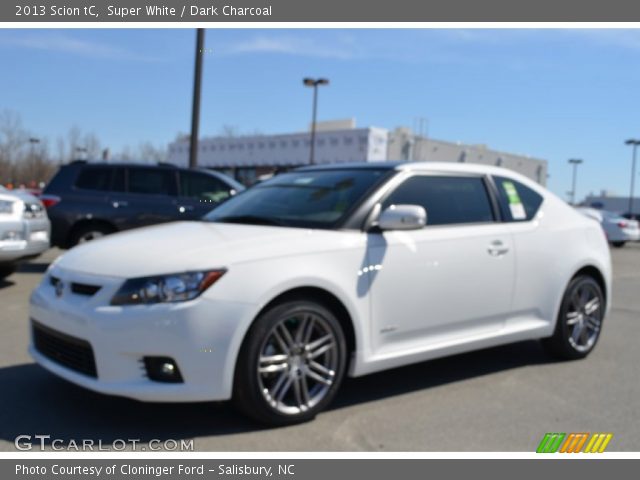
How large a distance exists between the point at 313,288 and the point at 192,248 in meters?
0.71

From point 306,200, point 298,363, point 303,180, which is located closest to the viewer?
point 298,363

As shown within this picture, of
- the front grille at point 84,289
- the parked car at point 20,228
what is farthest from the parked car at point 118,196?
the front grille at point 84,289

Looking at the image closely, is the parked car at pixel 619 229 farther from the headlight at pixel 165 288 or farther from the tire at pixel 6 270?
the headlight at pixel 165 288

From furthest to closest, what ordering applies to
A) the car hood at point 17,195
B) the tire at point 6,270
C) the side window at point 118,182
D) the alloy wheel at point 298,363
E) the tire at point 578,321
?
the side window at point 118,182, the tire at point 6,270, the car hood at point 17,195, the tire at point 578,321, the alloy wheel at point 298,363

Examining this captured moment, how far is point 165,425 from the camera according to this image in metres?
3.61

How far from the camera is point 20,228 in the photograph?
300 inches

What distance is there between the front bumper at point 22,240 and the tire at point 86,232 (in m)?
1.45

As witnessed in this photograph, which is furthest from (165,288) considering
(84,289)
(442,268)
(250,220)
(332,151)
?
(332,151)

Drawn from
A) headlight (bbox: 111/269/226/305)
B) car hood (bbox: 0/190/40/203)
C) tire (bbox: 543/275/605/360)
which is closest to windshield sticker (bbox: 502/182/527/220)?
tire (bbox: 543/275/605/360)

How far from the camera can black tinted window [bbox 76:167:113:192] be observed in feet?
32.2

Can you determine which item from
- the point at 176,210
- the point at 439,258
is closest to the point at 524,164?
the point at 176,210

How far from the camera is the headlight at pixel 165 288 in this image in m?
3.35

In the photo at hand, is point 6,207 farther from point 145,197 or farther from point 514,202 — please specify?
point 514,202
